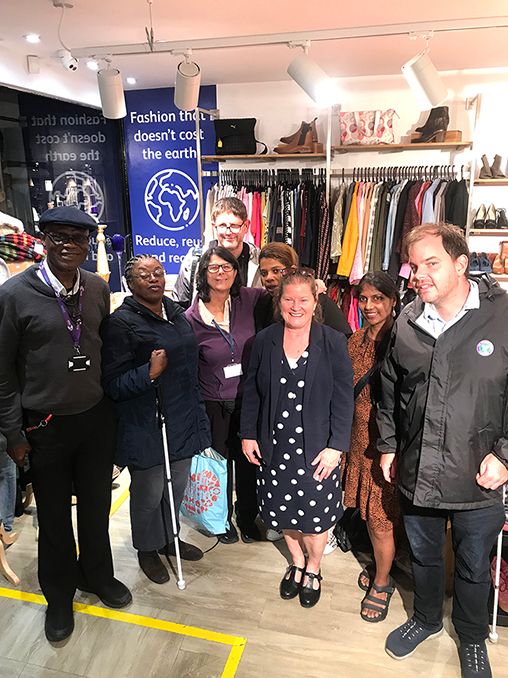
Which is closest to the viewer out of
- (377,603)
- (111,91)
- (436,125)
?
(377,603)

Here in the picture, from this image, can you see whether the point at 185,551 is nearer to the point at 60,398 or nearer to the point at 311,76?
the point at 60,398

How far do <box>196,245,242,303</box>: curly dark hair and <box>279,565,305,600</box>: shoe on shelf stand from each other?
1371 mm

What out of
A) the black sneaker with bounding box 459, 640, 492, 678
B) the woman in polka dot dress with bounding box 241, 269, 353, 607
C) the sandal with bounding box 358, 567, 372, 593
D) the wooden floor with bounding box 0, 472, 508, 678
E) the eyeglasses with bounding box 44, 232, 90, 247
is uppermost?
the eyeglasses with bounding box 44, 232, 90, 247

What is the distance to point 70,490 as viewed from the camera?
2182 mm

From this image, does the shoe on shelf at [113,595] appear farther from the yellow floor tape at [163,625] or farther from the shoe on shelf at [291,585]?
the shoe on shelf at [291,585]

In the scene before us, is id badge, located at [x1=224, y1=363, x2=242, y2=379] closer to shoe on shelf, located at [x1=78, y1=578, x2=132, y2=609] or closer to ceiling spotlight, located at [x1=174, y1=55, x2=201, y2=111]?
shoe on shelf, located at [x1=78, y1=578, x2=132, y2=609]

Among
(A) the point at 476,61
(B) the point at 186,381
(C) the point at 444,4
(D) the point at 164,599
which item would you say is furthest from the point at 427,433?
(A) the point at 476,61

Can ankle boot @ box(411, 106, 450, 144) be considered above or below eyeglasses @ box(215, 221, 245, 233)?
above

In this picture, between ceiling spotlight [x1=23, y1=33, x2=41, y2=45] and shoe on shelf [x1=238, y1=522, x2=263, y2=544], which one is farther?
ceiling spotlight [x1=23, y1=33, x2=41, y2=45]

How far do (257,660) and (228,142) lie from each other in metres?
4.53

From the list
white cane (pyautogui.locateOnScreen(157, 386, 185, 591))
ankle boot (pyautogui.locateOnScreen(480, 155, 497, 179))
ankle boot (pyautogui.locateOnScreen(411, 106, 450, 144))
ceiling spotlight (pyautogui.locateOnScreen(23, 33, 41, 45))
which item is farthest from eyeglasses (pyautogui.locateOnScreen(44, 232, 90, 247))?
ankle boot (pyautogui.locateOnScreen(480, 155, 497, 179))

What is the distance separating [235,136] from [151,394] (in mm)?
3681

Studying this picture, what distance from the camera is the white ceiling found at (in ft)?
10.6

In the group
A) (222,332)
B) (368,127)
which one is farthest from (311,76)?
(222,332)
